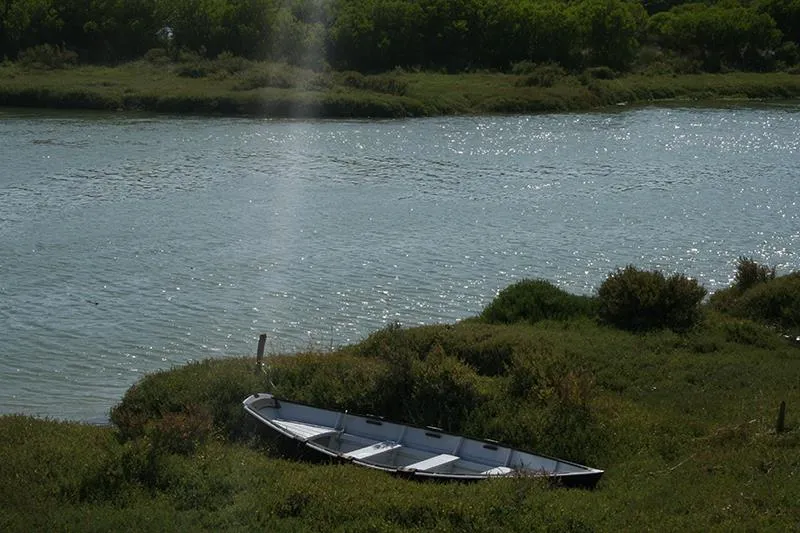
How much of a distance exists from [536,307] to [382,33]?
64585 mm

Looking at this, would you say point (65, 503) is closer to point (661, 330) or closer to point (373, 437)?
point (373, 437)

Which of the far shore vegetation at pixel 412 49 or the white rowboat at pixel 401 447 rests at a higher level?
the far shore vegetation at pixel 412 49

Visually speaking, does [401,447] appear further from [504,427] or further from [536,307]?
[536,307]

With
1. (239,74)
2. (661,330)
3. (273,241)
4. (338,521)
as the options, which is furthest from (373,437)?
(239,74)

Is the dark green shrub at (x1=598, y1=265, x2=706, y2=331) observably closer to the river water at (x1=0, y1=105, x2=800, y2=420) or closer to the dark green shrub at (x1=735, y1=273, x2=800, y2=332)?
the dark green shrub at (x1=735, y1=273, x2=800, y2=332)

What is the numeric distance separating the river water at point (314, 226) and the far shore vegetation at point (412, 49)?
13177mm

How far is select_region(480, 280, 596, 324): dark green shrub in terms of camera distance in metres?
23.3

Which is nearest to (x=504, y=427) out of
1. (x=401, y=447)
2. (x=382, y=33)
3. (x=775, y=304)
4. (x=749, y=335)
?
(x=401, y=447)

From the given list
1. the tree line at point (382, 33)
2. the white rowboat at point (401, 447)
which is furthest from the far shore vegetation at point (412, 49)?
the white rowboat at point (401, 447)

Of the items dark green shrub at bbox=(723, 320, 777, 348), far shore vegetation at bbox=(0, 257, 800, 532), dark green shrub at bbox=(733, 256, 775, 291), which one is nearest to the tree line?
dark green shrub at bbox=(733, 256, 775, 291)

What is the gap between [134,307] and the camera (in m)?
26.3

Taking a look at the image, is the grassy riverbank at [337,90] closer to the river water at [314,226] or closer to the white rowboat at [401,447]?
the river water at [314,226]

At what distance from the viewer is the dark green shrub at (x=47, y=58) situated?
82562 millimetres

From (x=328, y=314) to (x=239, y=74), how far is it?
5291 cm
